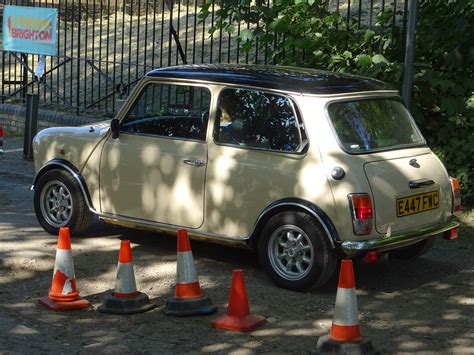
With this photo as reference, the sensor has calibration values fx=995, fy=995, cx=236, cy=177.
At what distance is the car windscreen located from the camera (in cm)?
776

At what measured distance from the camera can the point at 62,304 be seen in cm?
714

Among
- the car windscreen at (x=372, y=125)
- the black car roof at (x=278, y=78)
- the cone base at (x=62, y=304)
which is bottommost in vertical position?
the cone base at (x=62, y=304)

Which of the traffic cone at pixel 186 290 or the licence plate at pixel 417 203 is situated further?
the licence plate at pixel 417 203

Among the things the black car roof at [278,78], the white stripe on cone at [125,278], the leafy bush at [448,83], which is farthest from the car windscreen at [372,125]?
the leafy bush at [448,83]

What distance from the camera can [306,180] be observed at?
7543 millimetres

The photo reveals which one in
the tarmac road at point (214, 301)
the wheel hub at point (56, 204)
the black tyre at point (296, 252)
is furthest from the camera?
the wheel hub at point (56, 204)

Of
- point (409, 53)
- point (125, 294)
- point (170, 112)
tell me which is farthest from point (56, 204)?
point (409, 53)

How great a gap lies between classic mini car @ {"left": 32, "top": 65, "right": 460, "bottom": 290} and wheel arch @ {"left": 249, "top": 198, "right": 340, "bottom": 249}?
0.03 feet

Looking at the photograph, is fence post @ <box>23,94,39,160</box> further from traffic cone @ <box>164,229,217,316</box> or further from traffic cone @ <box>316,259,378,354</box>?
traffic cone @ <box>316,259,378,354</box>

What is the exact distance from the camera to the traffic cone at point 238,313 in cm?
661

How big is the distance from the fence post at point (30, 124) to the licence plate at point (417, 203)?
7884 millimetres

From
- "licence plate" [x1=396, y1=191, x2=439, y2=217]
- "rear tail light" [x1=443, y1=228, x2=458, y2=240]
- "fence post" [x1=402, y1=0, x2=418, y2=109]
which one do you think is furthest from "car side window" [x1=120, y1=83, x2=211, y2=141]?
"fence post" [x1=402, y1=0, x2=418, y2=109]

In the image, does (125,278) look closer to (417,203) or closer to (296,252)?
(296,252)

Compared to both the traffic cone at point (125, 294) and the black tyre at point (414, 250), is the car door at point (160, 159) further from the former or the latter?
the black tyre at point (414, 250)
